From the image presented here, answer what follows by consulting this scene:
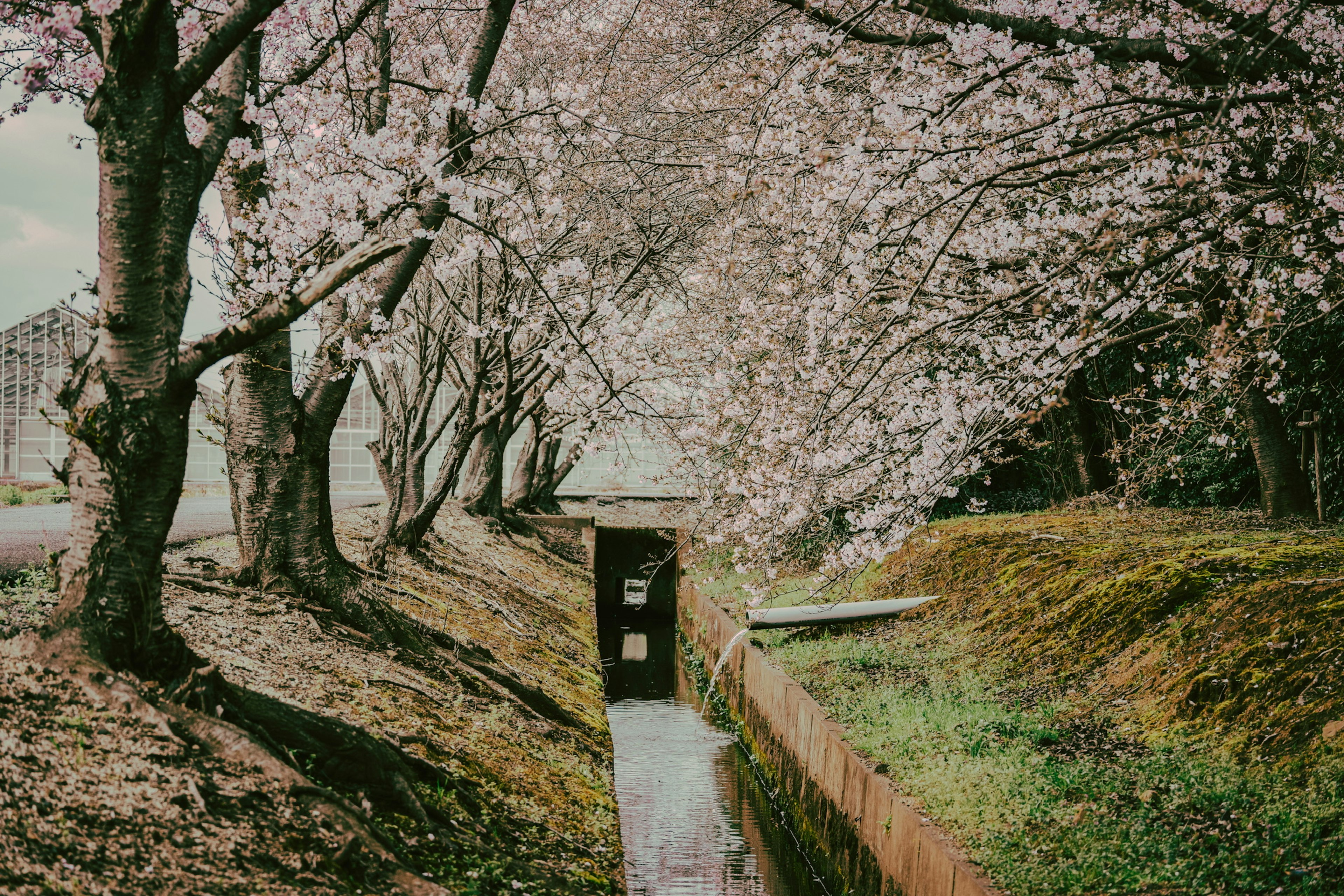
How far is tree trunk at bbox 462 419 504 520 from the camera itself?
61.0 ft

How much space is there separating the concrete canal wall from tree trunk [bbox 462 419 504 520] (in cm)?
739

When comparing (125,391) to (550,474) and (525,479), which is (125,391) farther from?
(550,474)

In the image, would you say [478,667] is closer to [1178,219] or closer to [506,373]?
[506,373]

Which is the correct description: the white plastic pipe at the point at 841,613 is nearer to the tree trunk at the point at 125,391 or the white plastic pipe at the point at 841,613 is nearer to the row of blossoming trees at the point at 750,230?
the row of blossoming trees at the point at 750,230

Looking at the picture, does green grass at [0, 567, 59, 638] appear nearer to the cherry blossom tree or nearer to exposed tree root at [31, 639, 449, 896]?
exposed tree root at [31, 639, 449, 896]

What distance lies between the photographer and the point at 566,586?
57.3 feet

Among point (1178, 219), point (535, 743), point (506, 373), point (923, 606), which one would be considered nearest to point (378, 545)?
point (506, 373)

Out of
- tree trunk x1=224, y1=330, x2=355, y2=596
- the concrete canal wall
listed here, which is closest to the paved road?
tree trunk x1=224, y1=330, x2=355, y2=596

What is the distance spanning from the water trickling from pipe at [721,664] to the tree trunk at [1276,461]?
19.6ft

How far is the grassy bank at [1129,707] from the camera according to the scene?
4738mm

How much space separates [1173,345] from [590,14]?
8.33m

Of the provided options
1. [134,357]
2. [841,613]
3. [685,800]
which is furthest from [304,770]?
[841,613]

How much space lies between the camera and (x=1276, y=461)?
10.7 meters

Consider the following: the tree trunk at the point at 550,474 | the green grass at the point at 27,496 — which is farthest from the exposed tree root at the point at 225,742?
the tree trunk at the point at 550,474
